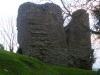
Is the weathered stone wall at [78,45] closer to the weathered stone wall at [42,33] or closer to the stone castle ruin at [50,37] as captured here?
the stone castle ruin at [50,37]

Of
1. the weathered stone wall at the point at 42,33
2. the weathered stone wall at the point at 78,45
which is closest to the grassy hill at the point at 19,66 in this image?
the weathered stone wall at the point at 42,33

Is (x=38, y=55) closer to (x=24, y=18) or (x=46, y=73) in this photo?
(x=24, y=18)

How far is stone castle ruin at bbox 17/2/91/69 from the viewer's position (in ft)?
72.1

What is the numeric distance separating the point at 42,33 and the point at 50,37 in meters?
0.88

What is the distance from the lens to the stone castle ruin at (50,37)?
21969 millimetres

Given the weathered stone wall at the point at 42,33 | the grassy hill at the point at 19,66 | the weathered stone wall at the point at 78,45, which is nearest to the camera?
the grassy hill at the point at 19,66

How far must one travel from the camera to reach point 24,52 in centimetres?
2228

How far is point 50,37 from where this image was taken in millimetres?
22672

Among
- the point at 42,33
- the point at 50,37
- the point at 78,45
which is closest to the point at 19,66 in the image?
the point at 42,33

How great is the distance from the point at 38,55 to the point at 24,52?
4.60 feet

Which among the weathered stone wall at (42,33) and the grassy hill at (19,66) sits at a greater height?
the weathered stone wall at (42,33)

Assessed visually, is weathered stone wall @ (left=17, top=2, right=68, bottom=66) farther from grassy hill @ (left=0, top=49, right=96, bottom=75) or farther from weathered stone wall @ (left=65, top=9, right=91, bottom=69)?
grassy hill @ (left=0, top=49, right=96, bottom=75)

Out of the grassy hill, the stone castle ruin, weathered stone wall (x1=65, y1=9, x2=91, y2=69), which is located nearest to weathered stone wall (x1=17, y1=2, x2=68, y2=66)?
the stone castle ruin

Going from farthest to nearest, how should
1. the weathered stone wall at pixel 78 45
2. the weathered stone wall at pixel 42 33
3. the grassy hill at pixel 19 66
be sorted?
the weathered stone wall at pixel 78 45, the weathered stone wall at pixel 42 33, the grassy hill at pixel 19 66
